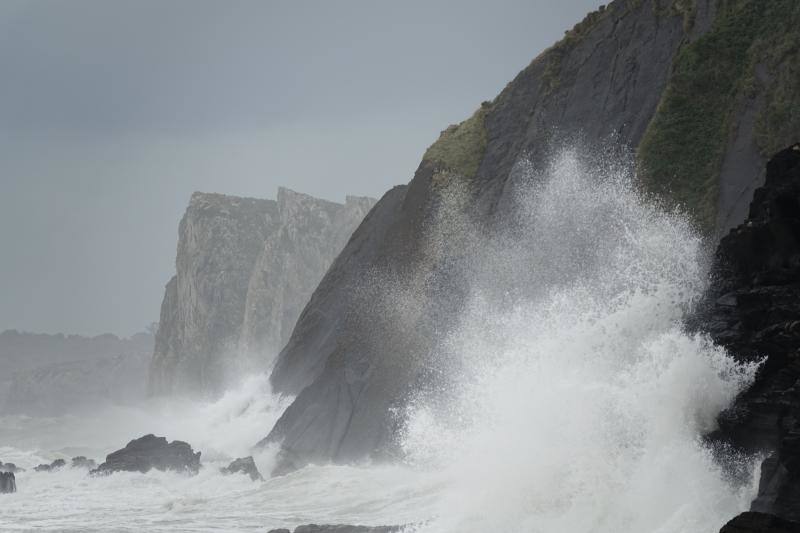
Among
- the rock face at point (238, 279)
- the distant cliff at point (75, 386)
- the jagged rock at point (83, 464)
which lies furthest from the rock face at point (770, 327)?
the distant cliff at point (75, 386)

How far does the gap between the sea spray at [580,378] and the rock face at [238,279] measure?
55270 mm

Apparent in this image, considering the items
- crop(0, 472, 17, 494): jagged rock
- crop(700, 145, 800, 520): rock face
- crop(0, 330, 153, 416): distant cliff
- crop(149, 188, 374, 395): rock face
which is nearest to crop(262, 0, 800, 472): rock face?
crop(700, 145, 800, 520): rock face

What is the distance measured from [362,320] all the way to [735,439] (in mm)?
25513

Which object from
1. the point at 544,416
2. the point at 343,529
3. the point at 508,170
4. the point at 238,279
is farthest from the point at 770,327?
the point at 238,279

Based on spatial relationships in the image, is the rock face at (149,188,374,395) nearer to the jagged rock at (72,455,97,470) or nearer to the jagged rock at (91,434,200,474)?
the jagged rock at (72,455,97,470)

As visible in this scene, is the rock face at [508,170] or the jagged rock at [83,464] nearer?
the rock face at [508,170]

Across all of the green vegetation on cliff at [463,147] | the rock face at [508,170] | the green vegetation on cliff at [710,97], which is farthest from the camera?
the green vegetation on cliff at [463,147]

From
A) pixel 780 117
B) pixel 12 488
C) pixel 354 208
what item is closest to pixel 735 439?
pixel 780 117

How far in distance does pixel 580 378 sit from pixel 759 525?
8765mm

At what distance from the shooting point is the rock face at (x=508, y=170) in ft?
87.9

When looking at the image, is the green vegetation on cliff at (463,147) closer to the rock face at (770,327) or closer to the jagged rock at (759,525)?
the rock face at (770,327)

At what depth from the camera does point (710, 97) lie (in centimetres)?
2816

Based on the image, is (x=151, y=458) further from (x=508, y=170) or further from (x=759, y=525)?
(x=759, y=525)

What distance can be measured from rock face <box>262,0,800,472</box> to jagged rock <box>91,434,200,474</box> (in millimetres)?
3809
